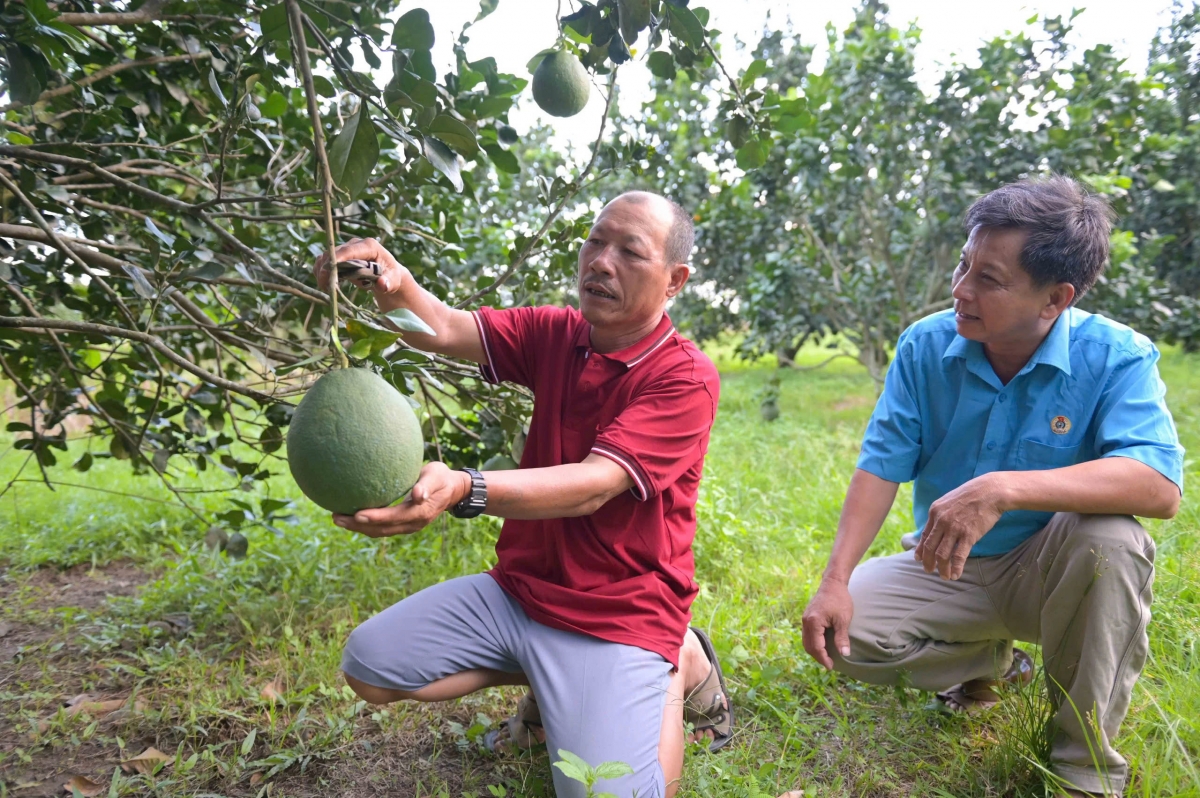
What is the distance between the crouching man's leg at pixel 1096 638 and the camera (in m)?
1.71

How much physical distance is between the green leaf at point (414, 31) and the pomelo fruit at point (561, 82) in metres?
0.42

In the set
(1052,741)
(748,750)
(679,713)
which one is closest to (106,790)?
(679,713)

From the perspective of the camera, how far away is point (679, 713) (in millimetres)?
1826

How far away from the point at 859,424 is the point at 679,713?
4634 millimetres

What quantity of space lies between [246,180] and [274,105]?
0.21 m

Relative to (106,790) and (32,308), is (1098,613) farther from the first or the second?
(32,308)

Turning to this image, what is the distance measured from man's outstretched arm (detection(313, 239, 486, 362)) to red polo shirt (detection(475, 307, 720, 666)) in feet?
0.14

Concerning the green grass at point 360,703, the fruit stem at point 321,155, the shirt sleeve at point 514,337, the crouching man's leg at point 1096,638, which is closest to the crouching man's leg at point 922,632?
the green grass at point 360,703

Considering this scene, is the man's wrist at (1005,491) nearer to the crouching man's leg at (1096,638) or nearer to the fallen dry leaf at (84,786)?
the crouching man's leg at (1096,638)

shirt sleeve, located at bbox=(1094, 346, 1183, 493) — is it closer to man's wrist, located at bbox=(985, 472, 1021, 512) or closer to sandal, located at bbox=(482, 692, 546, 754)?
man's wrist, located at bbox=(985, 472, 1021, 512)

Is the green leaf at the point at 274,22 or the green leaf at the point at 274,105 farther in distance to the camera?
the green leaf at the point at 274,105

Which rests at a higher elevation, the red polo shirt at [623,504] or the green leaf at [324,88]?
the green leaf at [324,88]

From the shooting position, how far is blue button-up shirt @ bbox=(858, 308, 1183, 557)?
72.2 inches

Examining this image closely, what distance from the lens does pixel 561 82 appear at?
64.0 inches
